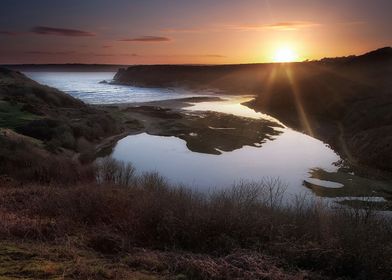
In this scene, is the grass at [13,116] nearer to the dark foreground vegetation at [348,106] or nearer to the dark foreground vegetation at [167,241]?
the dark foreground vegetation at [167,241]

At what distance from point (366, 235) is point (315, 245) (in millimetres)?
1632

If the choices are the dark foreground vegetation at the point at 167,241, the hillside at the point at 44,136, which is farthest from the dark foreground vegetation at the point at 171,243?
the hillside at the point at 44,136

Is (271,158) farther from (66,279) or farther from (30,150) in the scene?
(66,279)

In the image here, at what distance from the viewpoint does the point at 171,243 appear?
13125 mm

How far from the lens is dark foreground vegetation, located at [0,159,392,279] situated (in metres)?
10.3

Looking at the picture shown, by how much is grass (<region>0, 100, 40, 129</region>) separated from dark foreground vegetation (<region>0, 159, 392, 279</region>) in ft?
115

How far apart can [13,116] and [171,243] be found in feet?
148

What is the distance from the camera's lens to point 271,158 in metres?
48.1

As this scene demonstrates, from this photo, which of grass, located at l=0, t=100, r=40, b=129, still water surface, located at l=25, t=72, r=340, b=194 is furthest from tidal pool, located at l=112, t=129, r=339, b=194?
grass, located at l=0, t=100, r=40, b=129

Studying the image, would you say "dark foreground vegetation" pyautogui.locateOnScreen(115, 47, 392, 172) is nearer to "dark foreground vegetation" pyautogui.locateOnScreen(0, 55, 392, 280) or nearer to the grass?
"dark foreground vegetation" pyautogui.locateOnScreen(0, 55, 392, 280)

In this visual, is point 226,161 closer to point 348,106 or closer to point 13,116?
point 13,116

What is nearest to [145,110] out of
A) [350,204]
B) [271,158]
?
[271,158]

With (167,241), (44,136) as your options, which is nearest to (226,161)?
(44,136)

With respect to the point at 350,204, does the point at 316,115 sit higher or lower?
higher
